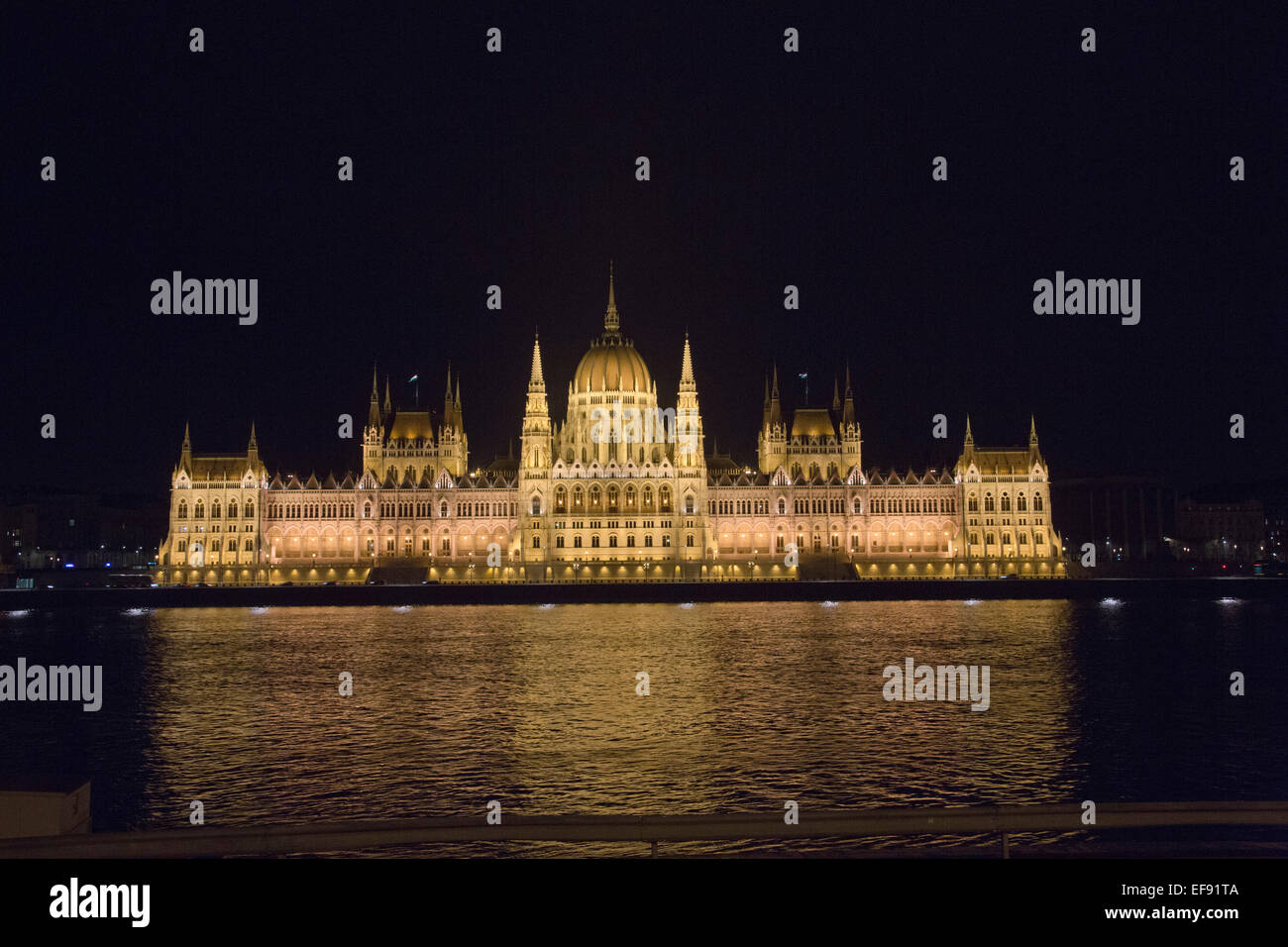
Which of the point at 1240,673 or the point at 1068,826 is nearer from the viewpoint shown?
the point at 1068,826

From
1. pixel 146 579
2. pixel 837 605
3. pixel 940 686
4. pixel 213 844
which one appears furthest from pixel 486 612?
Result: pixel 213 844

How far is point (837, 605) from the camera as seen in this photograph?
10175 centimetres

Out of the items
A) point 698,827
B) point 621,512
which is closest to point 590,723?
point 698,827

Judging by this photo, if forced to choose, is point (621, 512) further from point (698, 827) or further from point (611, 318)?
Answer: point (698, 827)

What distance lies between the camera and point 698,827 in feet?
28.9

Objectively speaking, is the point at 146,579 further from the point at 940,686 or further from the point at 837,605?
the point at 940,686

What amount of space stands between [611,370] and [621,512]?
20.3 m

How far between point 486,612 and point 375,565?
3395 centimetres

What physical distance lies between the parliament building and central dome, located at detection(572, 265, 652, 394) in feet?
0.88

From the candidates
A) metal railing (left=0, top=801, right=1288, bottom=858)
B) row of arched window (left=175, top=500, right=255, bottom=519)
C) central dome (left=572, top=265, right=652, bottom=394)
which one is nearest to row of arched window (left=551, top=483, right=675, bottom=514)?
central dome (left=572, top=265, right=652, bottom=394)

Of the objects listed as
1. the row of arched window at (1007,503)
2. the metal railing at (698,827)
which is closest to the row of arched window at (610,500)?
the row of arched window at (1007,503)

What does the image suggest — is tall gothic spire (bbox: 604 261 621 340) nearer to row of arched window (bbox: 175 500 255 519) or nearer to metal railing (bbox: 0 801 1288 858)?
row of arched window (bbox: 175 500 255 519)

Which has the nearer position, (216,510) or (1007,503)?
(1007,503)

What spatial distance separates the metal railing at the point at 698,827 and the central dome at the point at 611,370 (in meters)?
130
